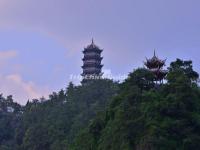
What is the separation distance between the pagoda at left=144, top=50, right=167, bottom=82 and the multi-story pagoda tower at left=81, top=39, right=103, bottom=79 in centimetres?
6296

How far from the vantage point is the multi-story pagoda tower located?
11056 centimetres

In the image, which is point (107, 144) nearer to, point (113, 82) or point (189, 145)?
point (189, 145)

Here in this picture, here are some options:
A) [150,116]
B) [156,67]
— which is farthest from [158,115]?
[156,67]

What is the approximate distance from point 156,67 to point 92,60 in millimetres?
65241

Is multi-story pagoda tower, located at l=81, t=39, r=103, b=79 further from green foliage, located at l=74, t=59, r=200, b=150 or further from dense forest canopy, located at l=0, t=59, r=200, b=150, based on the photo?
green foliage, located at l=74, t=59, r=200, b=150

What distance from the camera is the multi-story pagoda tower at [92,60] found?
111m

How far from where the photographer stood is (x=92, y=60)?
111125 millimetres

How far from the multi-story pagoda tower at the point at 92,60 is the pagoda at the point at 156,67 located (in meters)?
63.0

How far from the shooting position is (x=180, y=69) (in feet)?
138

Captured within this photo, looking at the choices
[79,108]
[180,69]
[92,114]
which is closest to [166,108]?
[180,69]

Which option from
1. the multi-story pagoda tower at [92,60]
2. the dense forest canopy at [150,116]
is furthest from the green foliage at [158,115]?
the multi-story pagoda tower at [92,60]

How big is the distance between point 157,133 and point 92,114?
34.4m

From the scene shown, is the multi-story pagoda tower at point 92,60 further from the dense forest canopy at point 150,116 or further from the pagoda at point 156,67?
the pagoda at point 156,67

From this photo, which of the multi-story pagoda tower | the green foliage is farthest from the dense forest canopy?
the multi-story pagoda tower
